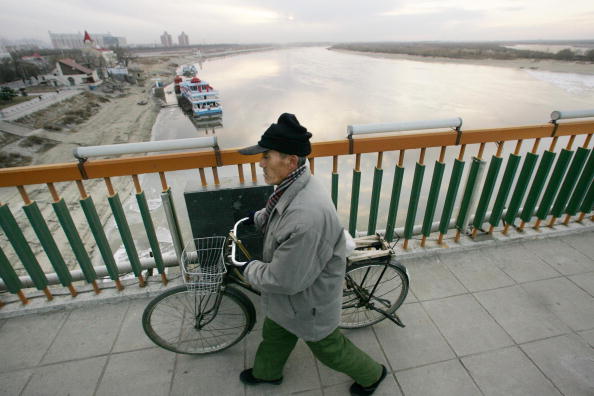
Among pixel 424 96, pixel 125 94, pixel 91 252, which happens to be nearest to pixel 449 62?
pixel 424 96

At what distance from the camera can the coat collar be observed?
1.57 metres

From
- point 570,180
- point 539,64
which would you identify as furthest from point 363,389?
point 539,64

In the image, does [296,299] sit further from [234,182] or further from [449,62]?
[449,62]

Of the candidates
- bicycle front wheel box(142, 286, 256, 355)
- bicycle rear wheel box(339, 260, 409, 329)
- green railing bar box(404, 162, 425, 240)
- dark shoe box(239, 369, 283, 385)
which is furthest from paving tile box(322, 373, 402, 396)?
green railing bar box(404, 162, 425, 240)

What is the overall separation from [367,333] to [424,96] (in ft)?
160

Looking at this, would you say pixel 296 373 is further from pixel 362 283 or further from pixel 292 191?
pixel 292 191

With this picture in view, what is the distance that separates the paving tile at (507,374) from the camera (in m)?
2.13

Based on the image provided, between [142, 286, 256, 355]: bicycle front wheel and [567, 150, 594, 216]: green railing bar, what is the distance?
12.9 feet

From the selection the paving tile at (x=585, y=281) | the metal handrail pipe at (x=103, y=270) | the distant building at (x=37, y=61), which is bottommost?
the distant building at (x=37, y=61)

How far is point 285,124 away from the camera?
4.91 feet

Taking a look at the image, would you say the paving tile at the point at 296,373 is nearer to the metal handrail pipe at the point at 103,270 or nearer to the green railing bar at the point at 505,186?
the metal handrail pipe at the point at 103,270

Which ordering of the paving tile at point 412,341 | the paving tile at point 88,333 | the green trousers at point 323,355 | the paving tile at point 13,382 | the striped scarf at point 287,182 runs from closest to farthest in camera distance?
the striped scarf at point 287,182 < the green trousers at point 323,355 < the paving tile at point 13,382 < the paving tile at point 412,341 < the paving tile at point 88,333

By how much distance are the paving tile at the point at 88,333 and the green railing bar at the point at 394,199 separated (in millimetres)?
2685

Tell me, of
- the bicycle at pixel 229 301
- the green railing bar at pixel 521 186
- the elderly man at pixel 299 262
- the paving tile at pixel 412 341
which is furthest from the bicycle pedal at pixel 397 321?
the green railing bar at pixel 521 186
